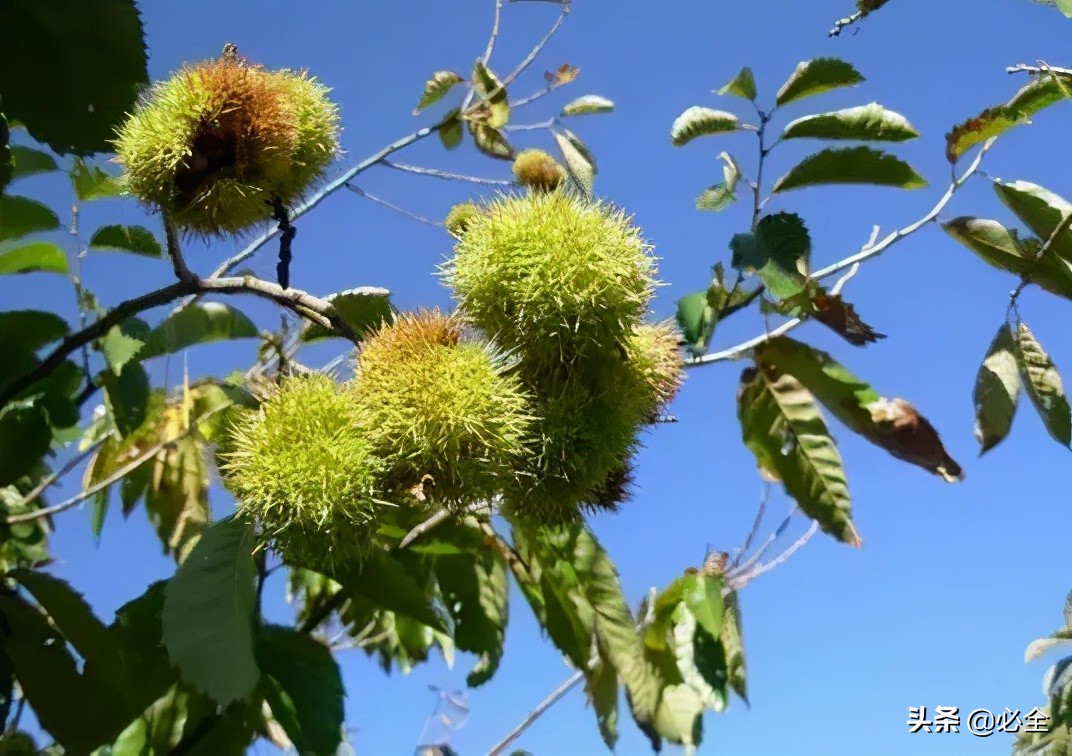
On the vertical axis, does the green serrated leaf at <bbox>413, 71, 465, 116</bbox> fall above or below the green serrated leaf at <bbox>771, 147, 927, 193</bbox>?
above

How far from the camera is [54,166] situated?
213 centimetres

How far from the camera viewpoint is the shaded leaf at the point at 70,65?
889 millimetres

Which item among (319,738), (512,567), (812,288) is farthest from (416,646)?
(812,288)

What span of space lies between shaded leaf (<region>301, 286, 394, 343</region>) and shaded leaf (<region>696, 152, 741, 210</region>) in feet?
2.12

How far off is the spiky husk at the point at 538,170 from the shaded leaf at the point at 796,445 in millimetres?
755

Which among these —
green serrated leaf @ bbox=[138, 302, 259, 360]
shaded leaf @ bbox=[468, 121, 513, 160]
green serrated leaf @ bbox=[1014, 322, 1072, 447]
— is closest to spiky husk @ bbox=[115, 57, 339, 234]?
green serrated leaf @ bbox=[138, 302, 259, 360]

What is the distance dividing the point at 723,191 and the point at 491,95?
1065mm

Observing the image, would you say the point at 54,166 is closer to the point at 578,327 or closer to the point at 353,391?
the point at 353,391

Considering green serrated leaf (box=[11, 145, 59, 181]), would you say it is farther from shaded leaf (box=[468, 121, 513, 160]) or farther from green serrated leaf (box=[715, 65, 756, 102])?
green serrated leaf (box=[715, 65, 756, 102])

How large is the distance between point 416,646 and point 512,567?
0.70 metres

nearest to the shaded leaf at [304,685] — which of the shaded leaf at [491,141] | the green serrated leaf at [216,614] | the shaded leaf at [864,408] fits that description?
the green serrated leaf at [216,614]

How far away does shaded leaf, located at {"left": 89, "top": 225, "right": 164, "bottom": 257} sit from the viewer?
78.1 inches

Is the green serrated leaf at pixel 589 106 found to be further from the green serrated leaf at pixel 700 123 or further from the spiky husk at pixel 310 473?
the spiky husk at pixel 310 473

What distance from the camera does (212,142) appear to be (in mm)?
1521
